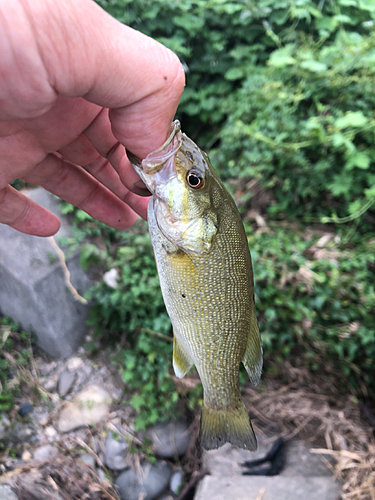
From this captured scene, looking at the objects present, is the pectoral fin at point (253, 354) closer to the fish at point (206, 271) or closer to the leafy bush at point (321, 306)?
the fish at point (206, 271)

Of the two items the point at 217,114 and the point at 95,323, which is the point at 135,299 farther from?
the point at 217,114

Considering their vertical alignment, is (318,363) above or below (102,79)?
below

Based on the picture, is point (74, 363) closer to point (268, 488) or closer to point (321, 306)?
point (268, 488)

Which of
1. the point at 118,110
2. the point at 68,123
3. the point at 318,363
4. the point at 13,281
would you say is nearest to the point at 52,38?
the point at 118,110

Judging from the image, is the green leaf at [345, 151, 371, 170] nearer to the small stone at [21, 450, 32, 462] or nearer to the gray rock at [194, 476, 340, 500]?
the gray rock at [194, 476, 340, 500]

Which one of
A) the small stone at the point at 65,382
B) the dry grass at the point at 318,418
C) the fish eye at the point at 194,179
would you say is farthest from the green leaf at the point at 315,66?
the small stone at the point at 65,382

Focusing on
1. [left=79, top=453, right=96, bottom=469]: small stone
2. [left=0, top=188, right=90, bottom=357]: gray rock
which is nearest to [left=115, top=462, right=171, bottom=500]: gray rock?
[left=79, top=453, right=96, bottom=469]: small stone
